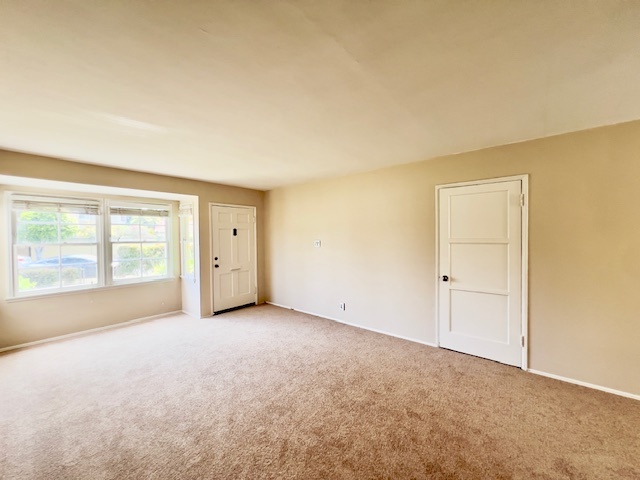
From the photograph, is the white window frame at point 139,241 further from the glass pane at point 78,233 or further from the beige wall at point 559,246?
the beige wall at point 559,246

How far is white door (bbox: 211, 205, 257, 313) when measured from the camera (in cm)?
496

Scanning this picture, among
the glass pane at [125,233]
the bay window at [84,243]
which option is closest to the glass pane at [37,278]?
the bay window at [84,243]

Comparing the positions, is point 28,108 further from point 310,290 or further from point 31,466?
point 310,290

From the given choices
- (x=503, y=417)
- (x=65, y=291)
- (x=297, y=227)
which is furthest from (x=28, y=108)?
(x=503, y=417)

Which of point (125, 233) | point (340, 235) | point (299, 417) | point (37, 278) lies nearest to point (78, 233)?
point (125, 233)

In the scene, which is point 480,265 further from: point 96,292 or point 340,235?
point 96,292

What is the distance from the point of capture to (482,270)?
10.2 ft

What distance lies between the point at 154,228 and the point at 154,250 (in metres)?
0.42

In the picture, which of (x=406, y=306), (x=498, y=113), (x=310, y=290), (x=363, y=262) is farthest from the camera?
(x=310, y=290)

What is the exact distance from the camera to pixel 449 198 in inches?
130

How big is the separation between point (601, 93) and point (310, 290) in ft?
14.0

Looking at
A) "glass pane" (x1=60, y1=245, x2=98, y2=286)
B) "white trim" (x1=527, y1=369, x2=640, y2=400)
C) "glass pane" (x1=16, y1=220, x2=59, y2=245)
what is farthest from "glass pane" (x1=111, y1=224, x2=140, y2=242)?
"white trim" (x1=527, y1=369, x2=640, y2=400)

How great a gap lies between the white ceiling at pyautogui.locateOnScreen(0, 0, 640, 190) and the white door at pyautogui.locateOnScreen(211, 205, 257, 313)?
7.59 ft

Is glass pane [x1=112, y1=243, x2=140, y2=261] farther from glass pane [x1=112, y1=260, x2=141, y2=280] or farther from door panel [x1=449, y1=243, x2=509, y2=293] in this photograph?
door panel [x1=449, y1=243, x2=509, y2=293]
